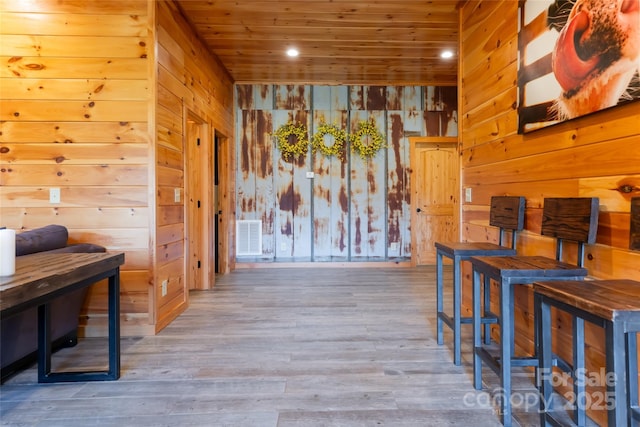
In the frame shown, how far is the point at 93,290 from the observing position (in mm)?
2580

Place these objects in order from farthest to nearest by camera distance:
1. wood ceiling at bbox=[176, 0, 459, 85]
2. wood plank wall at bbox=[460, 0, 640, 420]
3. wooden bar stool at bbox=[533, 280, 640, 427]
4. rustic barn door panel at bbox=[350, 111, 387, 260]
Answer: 1. rustic barn door panel at bbox=[350, 111, 387, 260]
2. wood ceiling at bbox=[176, 0, 459, 85]
3. wood plank wall at bbox=[460, 0, 640, 420]
4. wooden bar stool at bbox=[533, 280, 640, 427]

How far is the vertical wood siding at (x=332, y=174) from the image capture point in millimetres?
5031

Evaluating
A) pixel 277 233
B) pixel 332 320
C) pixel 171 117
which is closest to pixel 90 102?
pixel 171 117

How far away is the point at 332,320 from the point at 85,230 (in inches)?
82.6

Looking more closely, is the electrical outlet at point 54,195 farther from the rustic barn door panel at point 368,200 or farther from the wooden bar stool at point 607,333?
the rustic barn door panel at point 368,200

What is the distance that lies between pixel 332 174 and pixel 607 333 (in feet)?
14.0

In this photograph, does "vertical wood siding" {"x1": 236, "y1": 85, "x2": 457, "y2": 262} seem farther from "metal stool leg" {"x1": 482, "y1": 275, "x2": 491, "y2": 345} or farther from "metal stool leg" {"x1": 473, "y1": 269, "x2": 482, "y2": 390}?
"metal stool leg" {"x1": 473, "y1": 269, "x2": 482, "y2": 390}

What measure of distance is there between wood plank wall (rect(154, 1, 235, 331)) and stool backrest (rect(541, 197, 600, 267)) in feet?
8.67

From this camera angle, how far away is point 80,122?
8.27 ft

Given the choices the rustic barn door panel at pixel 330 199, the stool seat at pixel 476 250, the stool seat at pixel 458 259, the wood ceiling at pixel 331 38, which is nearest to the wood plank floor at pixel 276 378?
the stool seat at pixel 458 259

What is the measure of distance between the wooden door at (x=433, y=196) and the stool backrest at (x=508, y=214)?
2937mm

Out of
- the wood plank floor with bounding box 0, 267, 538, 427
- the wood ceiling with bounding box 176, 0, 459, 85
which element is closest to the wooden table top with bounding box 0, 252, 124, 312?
the wood plank floor with bounding box 0, 267, 538, 427

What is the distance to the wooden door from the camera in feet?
17.1

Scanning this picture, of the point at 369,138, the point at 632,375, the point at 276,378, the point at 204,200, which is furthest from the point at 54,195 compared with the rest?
the point at 369,138
